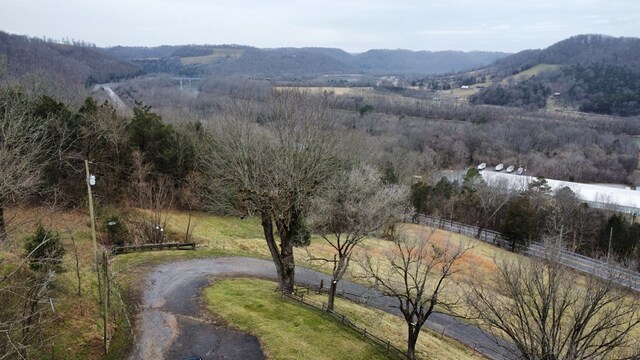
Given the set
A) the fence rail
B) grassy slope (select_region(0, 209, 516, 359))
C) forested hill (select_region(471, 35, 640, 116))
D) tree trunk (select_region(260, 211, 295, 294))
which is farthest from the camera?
forested hill (select_region(471, 35, 640, 116))

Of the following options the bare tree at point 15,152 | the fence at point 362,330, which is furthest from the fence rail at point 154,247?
the fence at point 362,330

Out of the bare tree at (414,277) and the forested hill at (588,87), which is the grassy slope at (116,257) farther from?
the forested hill at (588,87)

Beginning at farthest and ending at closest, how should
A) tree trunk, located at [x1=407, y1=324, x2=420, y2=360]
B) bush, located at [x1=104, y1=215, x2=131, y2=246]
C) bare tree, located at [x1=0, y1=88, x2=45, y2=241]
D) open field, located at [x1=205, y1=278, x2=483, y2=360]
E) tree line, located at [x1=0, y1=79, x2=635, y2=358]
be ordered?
bush, located at [x1=104, y1=215, x2=131, y2=246] < bare tree, located at [x1=0, y1=88, x2=45, y2=241] < tree line, located at [x1=0, y1=79, x2=635, y2=358] < tree trunk, located at [x1=407, y1=324, x2=420, y2=360] < open field, located at [x1=205, y1=278, x2=483, y2=360]

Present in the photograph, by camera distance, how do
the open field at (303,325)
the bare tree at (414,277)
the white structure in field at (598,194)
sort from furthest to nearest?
the white structure in field at (598,194)
the bare tree at (414,277)
the open field at (303,325)

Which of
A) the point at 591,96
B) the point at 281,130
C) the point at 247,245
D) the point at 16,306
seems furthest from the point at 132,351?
the point at 591,96

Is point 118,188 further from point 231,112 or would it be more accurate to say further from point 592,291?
point 592,291

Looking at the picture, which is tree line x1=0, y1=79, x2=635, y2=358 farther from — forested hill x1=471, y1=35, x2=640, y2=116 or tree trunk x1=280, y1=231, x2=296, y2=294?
forested hill x1=471, y1=35, x2=640, y2=116

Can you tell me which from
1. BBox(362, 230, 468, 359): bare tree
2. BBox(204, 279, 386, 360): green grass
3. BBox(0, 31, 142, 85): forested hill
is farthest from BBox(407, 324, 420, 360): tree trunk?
BBox(0, 31, 142, 85): forested hill
